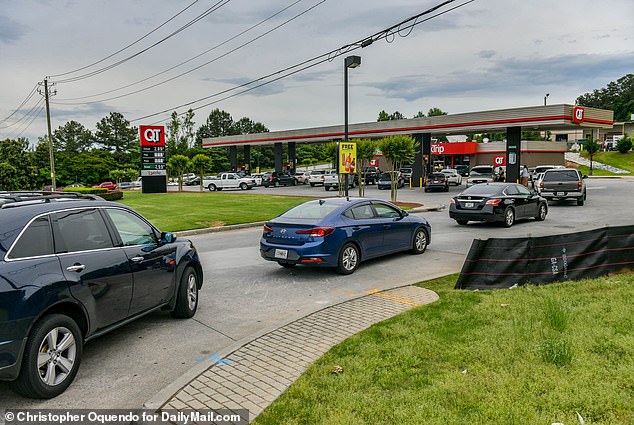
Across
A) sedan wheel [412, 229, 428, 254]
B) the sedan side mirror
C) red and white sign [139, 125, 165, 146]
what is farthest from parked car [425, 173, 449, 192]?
the sedan side mirror

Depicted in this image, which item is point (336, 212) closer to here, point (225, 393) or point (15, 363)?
point (225, 393)

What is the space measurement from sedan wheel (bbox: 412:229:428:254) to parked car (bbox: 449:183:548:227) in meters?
5.59

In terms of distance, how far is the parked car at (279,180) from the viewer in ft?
175

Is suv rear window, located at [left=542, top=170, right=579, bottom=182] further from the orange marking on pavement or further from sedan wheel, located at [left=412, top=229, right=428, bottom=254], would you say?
the orange marking on pavement

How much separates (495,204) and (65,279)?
1442cm

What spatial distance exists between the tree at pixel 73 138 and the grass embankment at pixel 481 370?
113913mm

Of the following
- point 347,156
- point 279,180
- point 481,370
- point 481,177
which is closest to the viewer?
point 481,370

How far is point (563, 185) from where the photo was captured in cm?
2394

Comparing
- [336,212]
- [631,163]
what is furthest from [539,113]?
[631,163]

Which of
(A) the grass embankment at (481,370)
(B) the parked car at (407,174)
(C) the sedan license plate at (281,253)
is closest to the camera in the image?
(A) the grass embankment at (481,370)

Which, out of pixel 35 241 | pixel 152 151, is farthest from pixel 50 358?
pixel 152 151

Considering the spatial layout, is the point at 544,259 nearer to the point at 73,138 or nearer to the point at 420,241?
the point at 420,241

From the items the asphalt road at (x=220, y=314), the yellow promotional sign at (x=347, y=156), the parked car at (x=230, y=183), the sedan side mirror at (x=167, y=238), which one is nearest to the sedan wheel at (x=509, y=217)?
the asphalt road at (x=220, y=314)

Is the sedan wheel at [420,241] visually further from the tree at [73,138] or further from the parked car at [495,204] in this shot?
the tree at [73,138]
